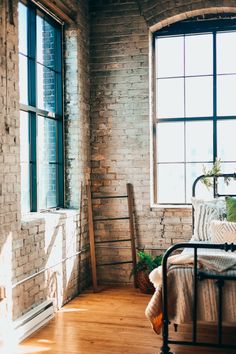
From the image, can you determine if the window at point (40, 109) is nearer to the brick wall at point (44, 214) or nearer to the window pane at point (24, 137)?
the window pane at point (24, 137)

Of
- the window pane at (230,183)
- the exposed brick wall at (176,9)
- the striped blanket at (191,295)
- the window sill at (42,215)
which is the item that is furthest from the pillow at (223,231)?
the exposed brick wall at (176,9)

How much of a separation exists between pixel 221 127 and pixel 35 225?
9.52ft

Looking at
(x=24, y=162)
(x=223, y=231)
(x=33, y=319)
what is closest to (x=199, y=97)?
(x=223, y=231)

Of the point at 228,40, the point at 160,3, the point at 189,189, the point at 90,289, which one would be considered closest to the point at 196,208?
the point at 189,189

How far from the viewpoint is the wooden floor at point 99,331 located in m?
3.90

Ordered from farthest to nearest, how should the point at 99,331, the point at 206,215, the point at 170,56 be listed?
the point at 170,56
the point at 206,215
the point at 99,331

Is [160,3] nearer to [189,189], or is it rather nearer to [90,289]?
[189,189]

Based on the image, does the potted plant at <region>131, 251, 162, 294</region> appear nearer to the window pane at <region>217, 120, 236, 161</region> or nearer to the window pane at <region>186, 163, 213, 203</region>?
the window pane at <region>186, 163, 213, 203</region>

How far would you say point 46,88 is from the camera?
5492 mm

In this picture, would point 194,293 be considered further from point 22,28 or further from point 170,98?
point 170,98

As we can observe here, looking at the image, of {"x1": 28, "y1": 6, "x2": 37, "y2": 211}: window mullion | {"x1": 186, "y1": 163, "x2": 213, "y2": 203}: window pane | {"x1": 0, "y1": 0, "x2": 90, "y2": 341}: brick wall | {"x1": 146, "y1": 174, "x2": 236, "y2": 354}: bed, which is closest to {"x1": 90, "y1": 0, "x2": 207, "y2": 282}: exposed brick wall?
{"x1": 0, "y1": 0, "x2": 90, "y2": 341}: brick wall

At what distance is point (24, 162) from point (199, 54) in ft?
9.48

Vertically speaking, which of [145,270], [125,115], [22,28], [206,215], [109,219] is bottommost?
[145,270]

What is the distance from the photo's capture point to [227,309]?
356cm
